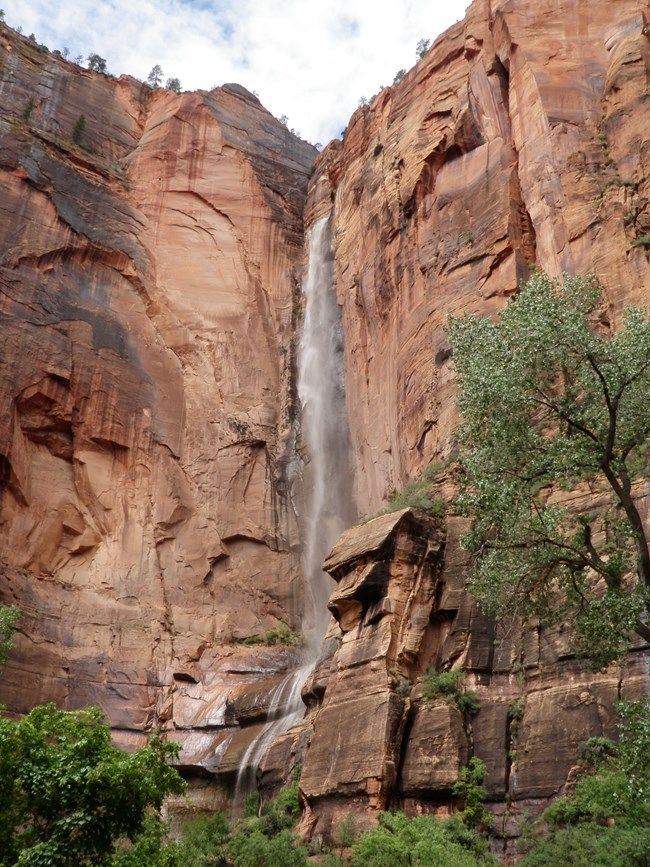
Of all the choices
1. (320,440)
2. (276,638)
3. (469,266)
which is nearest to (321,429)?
(320,440)

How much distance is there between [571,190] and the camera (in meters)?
26.2

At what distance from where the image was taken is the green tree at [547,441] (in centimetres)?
1408

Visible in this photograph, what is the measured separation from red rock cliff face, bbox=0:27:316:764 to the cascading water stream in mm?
894

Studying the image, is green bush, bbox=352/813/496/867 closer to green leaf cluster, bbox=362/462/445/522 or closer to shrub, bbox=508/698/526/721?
shrub, bbox=508/698/526/721

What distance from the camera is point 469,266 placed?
28984 millimetres

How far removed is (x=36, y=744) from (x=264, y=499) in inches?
984

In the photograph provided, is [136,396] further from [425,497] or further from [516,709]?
→ [516,709]

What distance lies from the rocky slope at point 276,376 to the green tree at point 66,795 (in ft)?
25.7

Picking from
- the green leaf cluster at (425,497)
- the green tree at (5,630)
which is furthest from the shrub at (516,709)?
the green tree at (5,630)

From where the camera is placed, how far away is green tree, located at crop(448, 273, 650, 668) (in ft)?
46.2

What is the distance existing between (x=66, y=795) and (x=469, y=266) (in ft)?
72.7

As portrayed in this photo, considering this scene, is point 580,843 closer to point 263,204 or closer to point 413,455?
point 413,455

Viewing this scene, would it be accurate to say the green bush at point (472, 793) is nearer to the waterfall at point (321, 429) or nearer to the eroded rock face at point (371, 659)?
the eroded rock face at point (371, 659)

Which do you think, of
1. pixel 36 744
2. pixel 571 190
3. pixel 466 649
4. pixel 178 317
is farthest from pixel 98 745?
pixel 178 317
